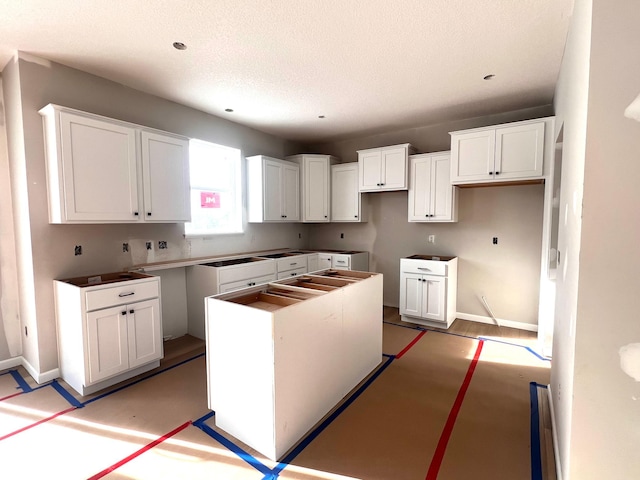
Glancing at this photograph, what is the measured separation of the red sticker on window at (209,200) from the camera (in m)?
4.01

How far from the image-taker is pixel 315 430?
205 cm

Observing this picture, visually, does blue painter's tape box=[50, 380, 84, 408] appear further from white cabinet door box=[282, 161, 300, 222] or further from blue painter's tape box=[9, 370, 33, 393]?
white cabinet door box=[282, 161, 300, 222]

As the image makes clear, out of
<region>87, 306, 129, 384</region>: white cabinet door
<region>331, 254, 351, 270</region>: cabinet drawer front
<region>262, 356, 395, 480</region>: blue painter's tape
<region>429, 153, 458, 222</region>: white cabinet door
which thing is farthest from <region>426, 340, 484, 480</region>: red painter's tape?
A: <region>87, 306, 129, 384</region>: white cabinet door

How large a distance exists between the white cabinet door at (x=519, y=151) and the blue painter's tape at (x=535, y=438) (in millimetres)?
2204

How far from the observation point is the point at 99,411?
2270 mm

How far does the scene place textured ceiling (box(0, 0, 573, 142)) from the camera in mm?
1986

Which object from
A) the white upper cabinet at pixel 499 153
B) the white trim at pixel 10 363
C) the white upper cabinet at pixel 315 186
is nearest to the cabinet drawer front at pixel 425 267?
the white upper cabinet at pixel 499 153

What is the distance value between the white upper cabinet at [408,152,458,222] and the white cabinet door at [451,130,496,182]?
220mm

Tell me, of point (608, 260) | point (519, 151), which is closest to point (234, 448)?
point (608, 260)

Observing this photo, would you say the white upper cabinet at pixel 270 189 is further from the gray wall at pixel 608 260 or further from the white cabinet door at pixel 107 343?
the gray wall at pixel 608 260

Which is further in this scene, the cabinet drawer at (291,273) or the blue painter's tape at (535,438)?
the cabinet drawer at (291,273)

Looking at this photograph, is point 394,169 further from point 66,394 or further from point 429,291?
point 66,394

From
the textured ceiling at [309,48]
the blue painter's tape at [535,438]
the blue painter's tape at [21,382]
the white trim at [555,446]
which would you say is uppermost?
the textured ceiling at [309,48]

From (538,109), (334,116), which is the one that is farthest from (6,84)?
(538,109)
